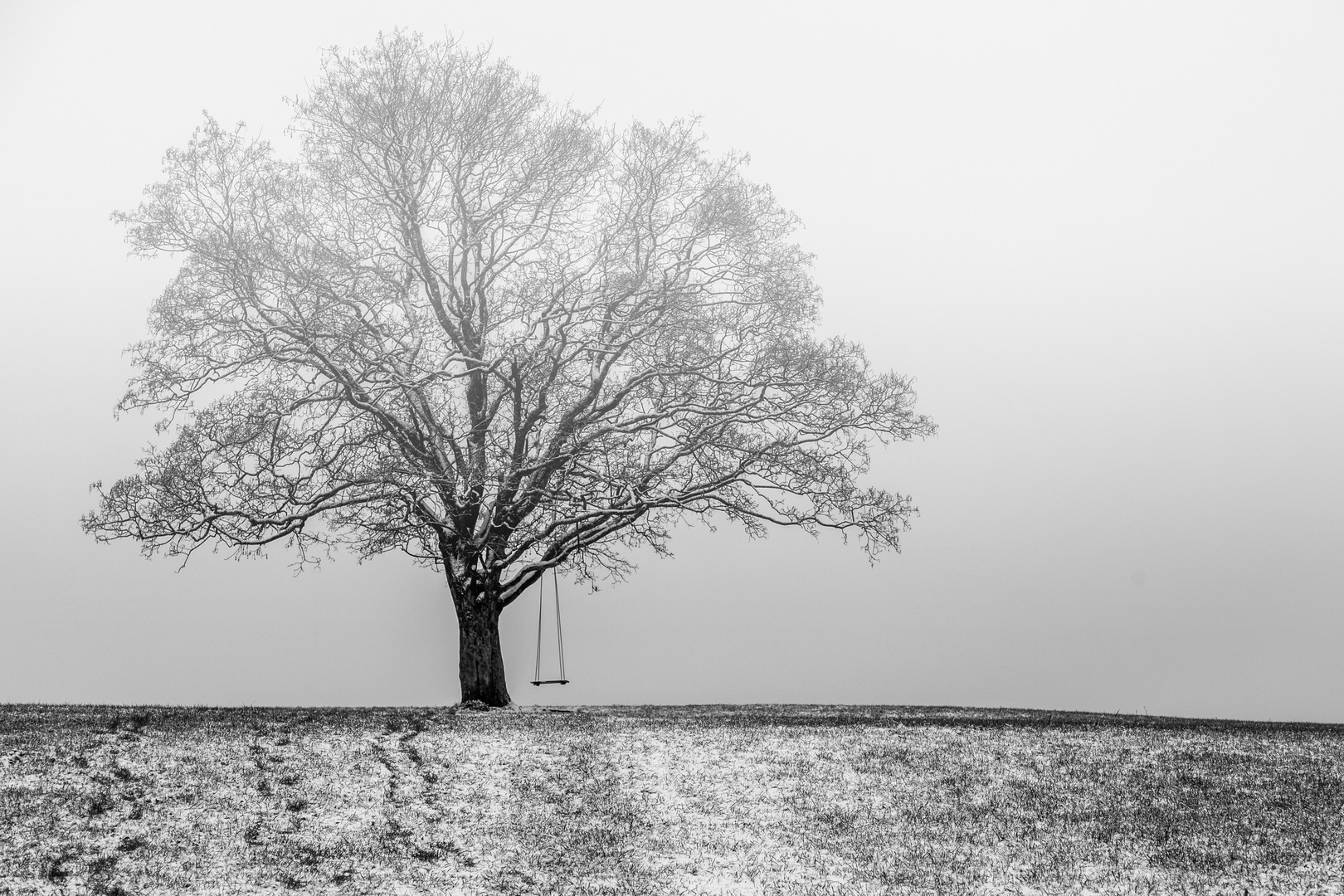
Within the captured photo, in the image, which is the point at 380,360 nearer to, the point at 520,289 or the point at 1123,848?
the point at 520,289

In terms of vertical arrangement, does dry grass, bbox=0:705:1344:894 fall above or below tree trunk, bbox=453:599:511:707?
below

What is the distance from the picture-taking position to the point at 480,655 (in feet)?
93.2

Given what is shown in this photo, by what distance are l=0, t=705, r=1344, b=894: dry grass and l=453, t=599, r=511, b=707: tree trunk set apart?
197 inches

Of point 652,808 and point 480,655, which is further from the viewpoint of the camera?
point 480,655

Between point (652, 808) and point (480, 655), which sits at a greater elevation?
point (480, 655)

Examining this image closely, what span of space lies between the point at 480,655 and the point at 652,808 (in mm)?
11226

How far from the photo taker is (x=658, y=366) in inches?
1131

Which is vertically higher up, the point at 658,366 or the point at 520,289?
the point at 520,289

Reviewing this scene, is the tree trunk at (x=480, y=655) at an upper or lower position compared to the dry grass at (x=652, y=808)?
upper

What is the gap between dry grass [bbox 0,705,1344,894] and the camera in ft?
50.8

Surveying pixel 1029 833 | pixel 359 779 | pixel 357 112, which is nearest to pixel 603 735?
pixel 359 779

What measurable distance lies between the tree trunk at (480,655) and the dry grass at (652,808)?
16.4 ft

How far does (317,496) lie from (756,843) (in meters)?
15.6

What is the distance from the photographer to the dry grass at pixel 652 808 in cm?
1548
